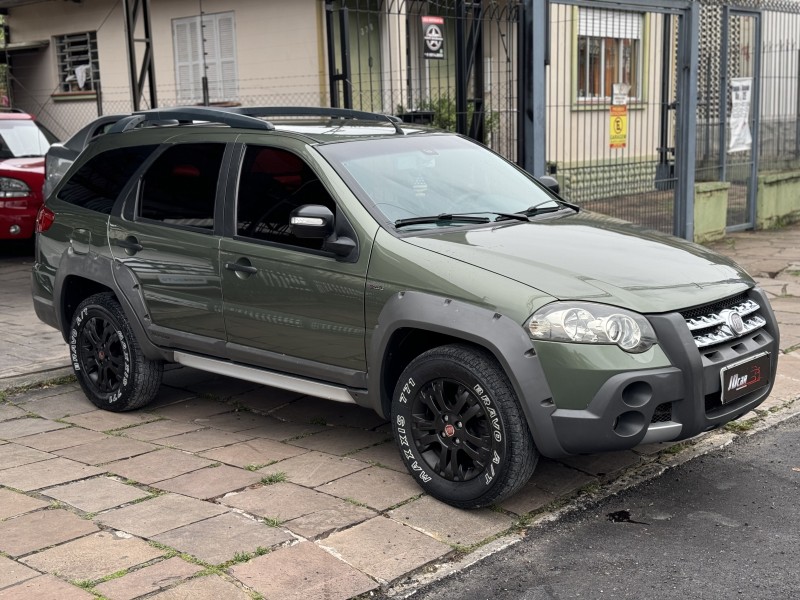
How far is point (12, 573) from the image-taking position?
3.90 metres

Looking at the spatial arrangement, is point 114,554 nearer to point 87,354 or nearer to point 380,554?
point 380,554

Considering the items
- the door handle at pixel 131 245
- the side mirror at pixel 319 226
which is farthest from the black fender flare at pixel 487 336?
the door handle at pixel 131 245

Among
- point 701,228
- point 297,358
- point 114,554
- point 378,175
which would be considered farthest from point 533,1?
point 114,554

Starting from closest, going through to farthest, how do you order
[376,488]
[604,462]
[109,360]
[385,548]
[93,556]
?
1. [93,556]
2. [385,548]
3. [376,488]
4. [604,462]
5. [109,360]

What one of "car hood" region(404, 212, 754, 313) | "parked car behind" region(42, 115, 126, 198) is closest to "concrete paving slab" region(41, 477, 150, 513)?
"car hood" region(404, 212, 754, 313)

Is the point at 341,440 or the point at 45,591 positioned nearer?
the point at 45,591

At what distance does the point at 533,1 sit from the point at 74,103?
1237 cm

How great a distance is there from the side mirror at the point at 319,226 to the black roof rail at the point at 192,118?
0.80 metres

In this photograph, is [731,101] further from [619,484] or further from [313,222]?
[313,222]

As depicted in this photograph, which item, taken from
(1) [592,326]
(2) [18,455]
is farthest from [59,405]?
(1) [592,326]

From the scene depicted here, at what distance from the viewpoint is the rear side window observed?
242 inches

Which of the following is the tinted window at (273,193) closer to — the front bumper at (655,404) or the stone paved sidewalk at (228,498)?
the stone paved sidewalk at (228,498)

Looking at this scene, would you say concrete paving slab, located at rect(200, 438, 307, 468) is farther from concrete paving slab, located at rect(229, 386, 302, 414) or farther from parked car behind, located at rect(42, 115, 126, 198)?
parked car behind, located at rect(42, 115, 126, 198)

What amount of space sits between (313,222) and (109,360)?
2.03 m
